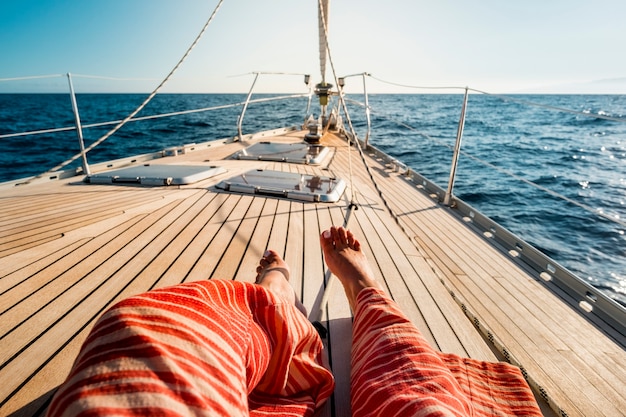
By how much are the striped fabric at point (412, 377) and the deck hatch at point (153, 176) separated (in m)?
2.08

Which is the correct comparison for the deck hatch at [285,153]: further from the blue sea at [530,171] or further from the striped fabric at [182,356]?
the striped fabric at [182,356]

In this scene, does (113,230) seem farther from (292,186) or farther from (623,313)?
(623,313)

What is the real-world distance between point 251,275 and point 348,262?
45cm

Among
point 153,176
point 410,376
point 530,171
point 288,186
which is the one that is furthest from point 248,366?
point 530,171

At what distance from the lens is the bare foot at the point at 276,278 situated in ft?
3.65

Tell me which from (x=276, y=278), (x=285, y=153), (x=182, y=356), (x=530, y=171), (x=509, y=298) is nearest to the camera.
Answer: (x=182, y=356)

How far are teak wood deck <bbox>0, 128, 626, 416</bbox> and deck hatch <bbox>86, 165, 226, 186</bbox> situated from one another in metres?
0.10

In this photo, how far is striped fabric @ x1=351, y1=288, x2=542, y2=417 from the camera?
2.01 ft

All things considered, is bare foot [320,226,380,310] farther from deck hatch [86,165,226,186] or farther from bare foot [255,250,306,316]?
deck hatch [86,165,226,186]

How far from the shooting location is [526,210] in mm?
5707

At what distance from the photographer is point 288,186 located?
2529 mm

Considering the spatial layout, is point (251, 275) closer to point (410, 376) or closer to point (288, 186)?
point (410, 376)

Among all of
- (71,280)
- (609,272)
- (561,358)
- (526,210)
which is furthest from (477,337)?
(526,210)

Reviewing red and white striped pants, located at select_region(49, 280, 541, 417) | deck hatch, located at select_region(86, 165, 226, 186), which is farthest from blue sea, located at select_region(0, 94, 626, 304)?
deck hatch, located at select_region(86, 165, 226, 186)
